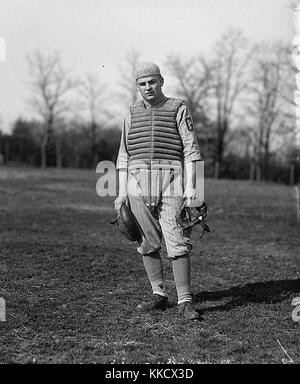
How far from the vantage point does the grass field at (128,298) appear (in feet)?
10.9

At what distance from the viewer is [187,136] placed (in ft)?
13.6

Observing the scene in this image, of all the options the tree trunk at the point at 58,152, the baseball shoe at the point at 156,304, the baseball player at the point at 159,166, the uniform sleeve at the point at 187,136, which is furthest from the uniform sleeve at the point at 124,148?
the tree trunk at the point at 58,152

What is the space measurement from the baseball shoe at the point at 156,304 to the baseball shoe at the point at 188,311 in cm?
23

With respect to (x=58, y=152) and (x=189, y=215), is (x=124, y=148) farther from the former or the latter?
(x=58, y=152)

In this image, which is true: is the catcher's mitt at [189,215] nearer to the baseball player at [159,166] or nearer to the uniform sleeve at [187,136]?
the baseball player at [159,166]

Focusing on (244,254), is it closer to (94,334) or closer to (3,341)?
(94,334)

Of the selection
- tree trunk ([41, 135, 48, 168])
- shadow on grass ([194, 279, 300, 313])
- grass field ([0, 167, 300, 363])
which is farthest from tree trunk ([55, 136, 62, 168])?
shadow on grass ([194, 279, 300, 313])

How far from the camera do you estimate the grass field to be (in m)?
3.33

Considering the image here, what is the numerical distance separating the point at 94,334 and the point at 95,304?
2.67 feet
